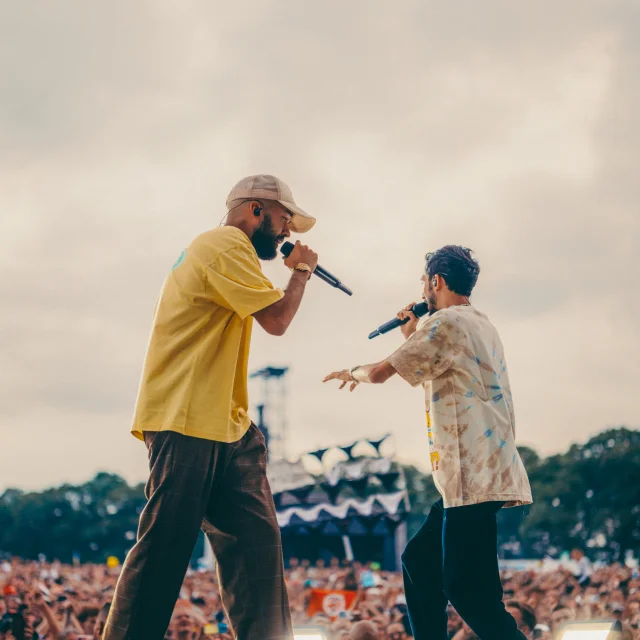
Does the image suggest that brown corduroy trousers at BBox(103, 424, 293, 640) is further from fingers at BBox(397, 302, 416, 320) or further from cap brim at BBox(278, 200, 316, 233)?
fingers at BBox(397, 302, 416, 320)

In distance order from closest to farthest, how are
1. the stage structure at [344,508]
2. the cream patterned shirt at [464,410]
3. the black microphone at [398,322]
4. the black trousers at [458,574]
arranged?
the black trousers at [458,574]
the cream patterned shirt at [464,410]
the black microphone at [398,322]
the stage structure at [344,508]

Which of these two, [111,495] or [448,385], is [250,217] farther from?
[111,495]

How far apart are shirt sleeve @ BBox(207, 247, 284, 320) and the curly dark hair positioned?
837 mm

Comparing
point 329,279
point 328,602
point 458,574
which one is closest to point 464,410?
point 458,574

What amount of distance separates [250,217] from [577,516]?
209 ft

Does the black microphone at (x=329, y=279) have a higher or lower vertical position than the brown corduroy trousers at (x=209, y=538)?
higher

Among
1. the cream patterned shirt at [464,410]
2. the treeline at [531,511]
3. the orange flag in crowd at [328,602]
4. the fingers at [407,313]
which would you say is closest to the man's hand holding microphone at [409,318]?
the fingers at [407,313]

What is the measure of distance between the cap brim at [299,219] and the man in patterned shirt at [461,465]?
57cm

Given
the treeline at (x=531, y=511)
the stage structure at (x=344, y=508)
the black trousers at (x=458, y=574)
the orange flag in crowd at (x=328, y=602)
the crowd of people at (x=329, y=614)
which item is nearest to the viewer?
the black trousers at (x=458, y=574)

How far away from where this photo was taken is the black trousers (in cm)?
296

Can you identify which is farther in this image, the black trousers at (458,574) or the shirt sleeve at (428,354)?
the shirt sleeve at (428,354)

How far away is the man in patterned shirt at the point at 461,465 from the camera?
3.00 m

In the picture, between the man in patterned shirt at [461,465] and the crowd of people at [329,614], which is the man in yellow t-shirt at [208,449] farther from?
the crowd of people at [329,614]

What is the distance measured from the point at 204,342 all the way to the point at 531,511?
2599 inches
